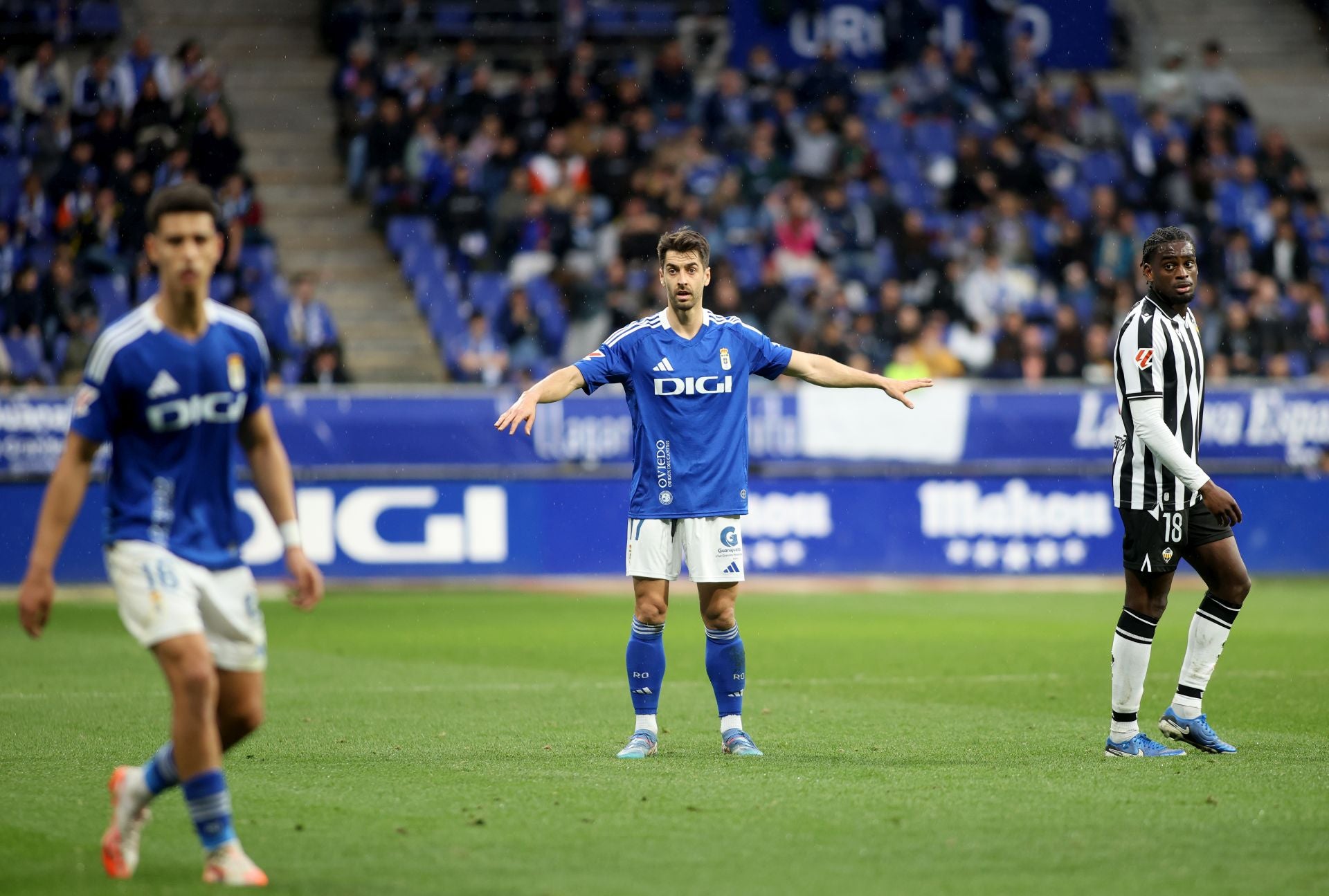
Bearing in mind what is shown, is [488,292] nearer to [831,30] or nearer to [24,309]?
[24,309]

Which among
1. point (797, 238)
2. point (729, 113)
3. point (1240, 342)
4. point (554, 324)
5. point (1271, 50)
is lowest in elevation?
point (1240, 342)

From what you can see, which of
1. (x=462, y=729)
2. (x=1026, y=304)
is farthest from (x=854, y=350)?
(x=462, y=729)

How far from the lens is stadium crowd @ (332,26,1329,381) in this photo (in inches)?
870

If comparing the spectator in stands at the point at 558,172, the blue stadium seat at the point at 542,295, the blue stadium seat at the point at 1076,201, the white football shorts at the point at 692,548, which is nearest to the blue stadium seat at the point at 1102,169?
the blue stadium seat at the point at 1076,201

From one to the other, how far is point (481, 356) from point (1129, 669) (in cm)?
1363

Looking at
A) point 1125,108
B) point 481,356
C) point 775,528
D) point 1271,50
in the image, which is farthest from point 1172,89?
point 481,356

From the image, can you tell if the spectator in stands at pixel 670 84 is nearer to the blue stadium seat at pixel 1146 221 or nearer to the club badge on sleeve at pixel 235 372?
the blue stadium seat at pixel 1146 221

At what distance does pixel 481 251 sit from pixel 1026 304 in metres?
6.90

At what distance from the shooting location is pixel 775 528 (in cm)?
1902

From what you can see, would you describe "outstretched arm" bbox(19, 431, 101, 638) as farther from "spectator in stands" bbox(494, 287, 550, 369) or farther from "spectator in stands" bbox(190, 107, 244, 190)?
"spectator in stands" bbox(190, 107, 244, 190)

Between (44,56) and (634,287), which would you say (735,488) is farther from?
(44,56)

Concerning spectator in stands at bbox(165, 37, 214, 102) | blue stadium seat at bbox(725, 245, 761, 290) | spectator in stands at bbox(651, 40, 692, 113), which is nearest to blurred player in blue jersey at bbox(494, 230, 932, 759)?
blue stadium seat at bbox(725, 245, 761, 290)

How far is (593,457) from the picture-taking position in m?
19.0

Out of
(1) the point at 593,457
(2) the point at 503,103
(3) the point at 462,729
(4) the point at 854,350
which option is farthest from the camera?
(2) the point at 503,103
